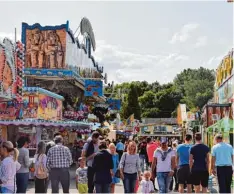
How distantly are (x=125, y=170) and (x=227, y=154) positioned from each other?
2435mm

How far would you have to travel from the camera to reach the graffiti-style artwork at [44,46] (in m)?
34.0

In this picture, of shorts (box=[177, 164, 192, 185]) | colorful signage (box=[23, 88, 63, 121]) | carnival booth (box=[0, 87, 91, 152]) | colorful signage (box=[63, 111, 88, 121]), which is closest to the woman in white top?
shorts (box=[177, 164, 192, 185])

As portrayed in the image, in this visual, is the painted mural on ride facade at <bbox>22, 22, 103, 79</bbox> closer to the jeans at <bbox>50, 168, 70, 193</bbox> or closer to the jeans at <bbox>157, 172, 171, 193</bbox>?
the jeans at <bbox>157, 172, 171, 193</bbox>

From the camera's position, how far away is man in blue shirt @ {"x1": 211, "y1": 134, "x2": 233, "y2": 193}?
11.9 m

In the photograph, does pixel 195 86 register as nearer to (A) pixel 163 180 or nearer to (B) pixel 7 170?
(A) pixel 163 180

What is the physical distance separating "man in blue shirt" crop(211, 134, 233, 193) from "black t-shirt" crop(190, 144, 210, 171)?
0.21 m

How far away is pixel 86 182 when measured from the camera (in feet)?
39.9

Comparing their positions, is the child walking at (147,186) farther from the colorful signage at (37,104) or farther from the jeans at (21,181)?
the colorful signage at (37,104)

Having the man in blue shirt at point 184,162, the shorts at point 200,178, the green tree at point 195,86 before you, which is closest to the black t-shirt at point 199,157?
the shorts at point 200,178

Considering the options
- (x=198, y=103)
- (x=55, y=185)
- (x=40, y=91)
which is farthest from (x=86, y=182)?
(x=198, y=103)

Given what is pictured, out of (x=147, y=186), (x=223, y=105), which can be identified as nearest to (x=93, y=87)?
(x=223, y=105)

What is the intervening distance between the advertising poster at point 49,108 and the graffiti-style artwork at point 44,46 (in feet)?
13.5

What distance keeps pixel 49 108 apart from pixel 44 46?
28.1 ft

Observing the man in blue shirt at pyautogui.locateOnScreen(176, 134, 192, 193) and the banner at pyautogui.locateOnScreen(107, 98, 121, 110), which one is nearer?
the man in blue shirt at pyautogui.locateOnScreen(176, 134, 192, 193)
